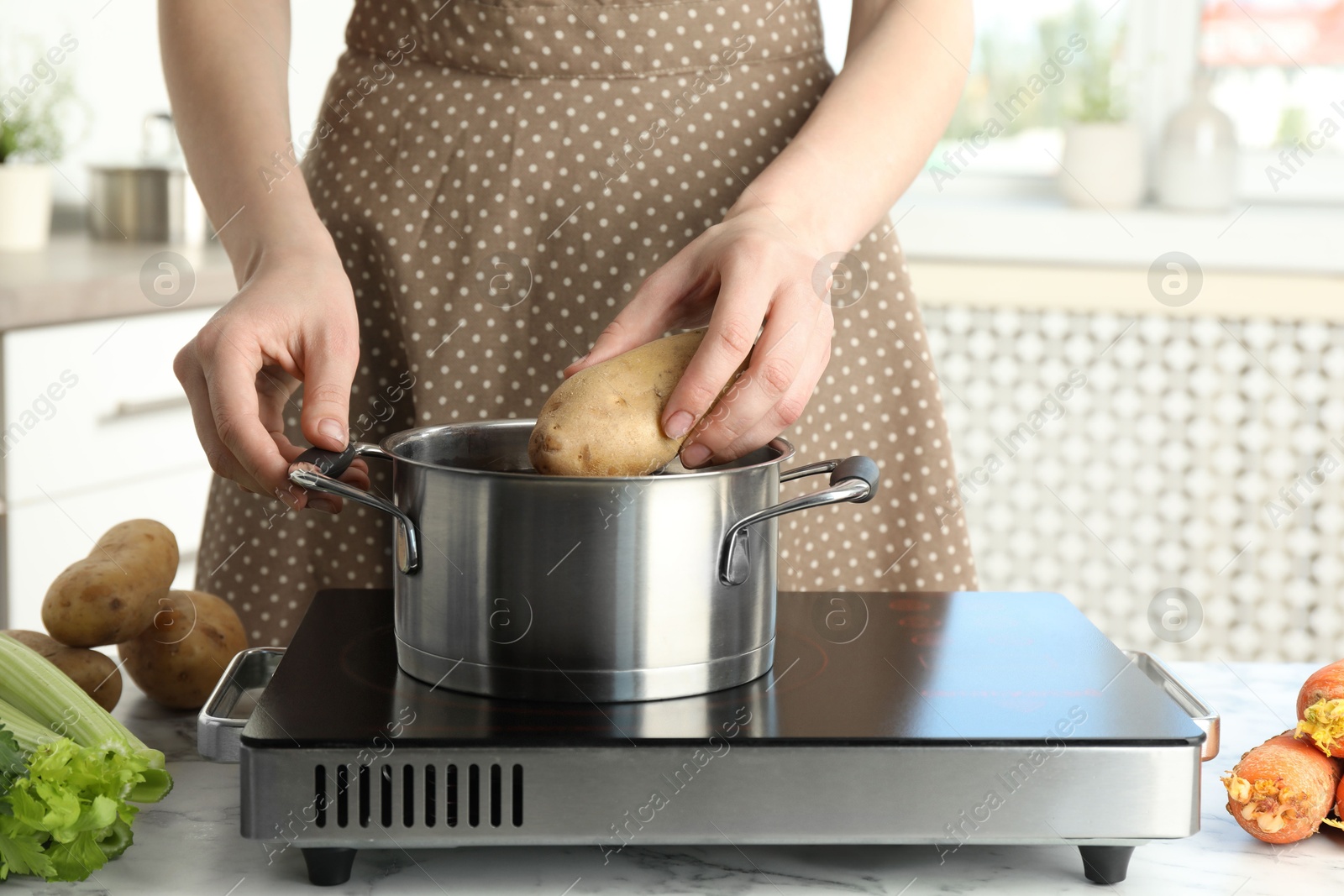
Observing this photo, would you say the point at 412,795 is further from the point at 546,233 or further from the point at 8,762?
the point at 546,233

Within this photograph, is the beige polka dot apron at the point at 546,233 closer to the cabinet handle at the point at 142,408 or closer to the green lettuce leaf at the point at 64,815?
the green lettuce leaf at the point at 64,815

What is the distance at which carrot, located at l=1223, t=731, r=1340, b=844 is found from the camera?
58 centimetres

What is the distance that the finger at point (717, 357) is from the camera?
2.11 ft

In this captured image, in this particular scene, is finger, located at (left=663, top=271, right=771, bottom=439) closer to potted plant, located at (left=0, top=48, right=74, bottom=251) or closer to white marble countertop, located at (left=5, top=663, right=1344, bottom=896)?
white marble countertop, located at (left=5, top=663, right=1344, bottom=896)

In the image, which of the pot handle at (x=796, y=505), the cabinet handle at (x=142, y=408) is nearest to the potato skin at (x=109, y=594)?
the pot handle at (x=796, y=505)

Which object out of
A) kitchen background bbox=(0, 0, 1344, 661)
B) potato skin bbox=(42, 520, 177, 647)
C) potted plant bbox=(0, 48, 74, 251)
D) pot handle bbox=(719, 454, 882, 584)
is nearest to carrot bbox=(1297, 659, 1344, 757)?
pot handle bbox=(719, 454, 882, 584)

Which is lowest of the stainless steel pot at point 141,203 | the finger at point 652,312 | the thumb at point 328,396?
the thumb at point 328,396

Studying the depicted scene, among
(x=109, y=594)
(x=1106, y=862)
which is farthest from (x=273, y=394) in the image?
(x=1106, y=862)

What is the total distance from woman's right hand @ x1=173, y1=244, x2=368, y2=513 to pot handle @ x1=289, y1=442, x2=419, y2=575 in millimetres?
36

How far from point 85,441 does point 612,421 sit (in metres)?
1.46

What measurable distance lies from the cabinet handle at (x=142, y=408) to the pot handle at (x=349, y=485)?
1.39 metres

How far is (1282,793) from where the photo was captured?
58 centimetres

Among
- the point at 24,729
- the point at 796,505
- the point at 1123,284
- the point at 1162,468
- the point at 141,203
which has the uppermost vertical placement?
the point at 141,203

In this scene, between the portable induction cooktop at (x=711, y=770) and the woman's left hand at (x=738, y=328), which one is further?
the woman's left hand at (x=738, y=328)
